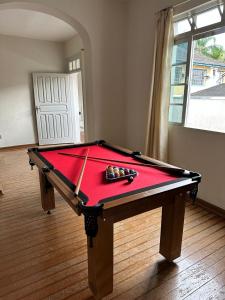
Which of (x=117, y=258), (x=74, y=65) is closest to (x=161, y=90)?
(x=117, y=258)

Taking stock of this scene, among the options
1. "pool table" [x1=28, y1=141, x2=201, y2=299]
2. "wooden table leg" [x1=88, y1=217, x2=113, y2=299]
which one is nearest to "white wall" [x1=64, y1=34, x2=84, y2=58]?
"pool table" [x1=28, y1=141, x2=201, y2=299]

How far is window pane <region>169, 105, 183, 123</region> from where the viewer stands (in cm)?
296

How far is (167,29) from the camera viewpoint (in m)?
2.74

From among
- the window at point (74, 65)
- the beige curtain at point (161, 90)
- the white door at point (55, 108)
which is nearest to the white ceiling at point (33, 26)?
the window at point (74, 65)

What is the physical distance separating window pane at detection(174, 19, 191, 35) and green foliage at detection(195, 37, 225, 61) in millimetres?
239

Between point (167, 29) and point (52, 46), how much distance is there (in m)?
4.05

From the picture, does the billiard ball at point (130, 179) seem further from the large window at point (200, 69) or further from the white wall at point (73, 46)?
the white wall at point (73, 46)

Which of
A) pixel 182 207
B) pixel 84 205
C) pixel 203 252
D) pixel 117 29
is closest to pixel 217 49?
pixel 117 29

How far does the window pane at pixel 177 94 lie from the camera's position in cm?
291

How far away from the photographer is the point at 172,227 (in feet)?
5.54

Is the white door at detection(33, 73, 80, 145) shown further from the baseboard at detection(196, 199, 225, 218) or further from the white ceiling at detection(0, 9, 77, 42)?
the baseboard at detection(196, 199, 225, 218)

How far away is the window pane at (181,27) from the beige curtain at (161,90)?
0.13 metres

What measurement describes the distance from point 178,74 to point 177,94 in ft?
0.86

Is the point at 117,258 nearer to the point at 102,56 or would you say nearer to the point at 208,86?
the point at 208,86
